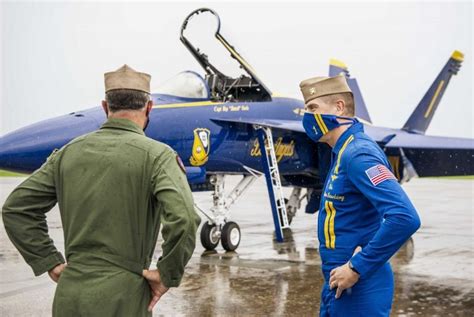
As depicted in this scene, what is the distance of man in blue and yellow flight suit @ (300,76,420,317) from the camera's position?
105 inches

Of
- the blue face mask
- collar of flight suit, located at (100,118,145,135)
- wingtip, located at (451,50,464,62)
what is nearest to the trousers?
the blue face mask

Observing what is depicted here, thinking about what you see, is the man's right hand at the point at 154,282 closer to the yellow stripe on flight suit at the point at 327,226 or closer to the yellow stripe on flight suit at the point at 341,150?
the yellow stripe on flight suit at the point at 327,226

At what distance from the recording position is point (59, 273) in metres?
2.73

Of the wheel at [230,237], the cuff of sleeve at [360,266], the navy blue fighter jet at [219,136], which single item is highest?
the cuff of sleeve at [360,266]

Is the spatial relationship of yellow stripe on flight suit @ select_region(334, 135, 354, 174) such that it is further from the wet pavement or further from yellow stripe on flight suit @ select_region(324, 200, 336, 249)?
the wet pavement

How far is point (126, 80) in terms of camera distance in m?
2.73

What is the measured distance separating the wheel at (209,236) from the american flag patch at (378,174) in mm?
7361

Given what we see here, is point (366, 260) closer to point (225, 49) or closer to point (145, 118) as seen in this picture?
point (145, 118)

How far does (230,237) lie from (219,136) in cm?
157

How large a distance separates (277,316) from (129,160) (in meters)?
3.66

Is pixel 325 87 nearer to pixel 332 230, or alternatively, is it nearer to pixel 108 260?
pixel 332 230

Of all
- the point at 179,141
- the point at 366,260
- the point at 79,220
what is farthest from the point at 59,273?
the point at 179,141

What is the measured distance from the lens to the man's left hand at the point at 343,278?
270 centimetres

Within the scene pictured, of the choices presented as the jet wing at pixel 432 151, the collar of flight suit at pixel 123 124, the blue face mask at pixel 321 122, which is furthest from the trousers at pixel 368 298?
the jet wing at pixel 432 151
